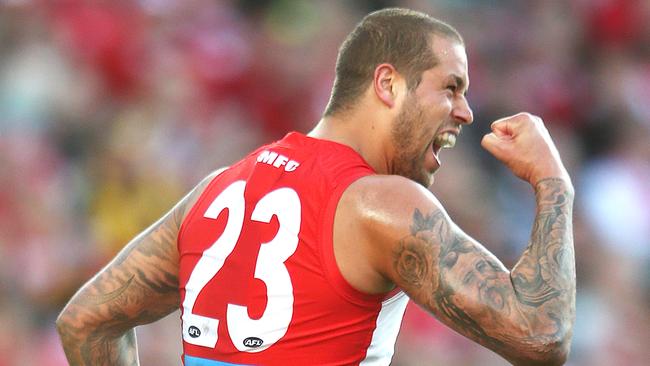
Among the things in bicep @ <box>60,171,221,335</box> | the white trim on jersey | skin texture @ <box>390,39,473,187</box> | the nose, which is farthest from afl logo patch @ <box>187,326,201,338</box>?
the nose

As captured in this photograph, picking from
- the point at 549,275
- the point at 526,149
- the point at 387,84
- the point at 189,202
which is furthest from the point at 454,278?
the point at 189,202

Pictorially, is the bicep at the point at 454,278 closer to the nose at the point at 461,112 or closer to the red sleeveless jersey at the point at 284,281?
the red sleeveless jersey at the point at 284,281

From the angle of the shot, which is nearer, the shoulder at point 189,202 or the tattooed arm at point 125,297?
the shoulder at point 189,202

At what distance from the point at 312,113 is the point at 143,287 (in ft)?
17.7

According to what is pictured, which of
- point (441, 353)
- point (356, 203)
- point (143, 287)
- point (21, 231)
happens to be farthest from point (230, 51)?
point (356, 203)

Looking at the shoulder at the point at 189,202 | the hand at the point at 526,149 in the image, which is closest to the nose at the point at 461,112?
the hand at the point at 526,149

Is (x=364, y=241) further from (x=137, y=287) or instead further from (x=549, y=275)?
(x=137, y=287)

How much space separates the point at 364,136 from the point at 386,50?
0.30 meters

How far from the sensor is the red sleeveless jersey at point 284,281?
3703 millimetres

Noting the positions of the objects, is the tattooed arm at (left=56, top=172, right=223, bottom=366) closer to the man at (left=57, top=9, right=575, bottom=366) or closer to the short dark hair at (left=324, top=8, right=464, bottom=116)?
the man at (left=57, top=9, right=575, bottom=366)

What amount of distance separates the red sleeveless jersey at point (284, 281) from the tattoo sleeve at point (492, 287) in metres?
0.26

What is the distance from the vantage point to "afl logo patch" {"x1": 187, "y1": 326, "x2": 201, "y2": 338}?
3914 millimetres

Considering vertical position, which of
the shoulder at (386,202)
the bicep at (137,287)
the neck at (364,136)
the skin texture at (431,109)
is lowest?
the bicep at (137,287)

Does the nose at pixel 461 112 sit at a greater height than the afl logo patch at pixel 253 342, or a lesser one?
greater
